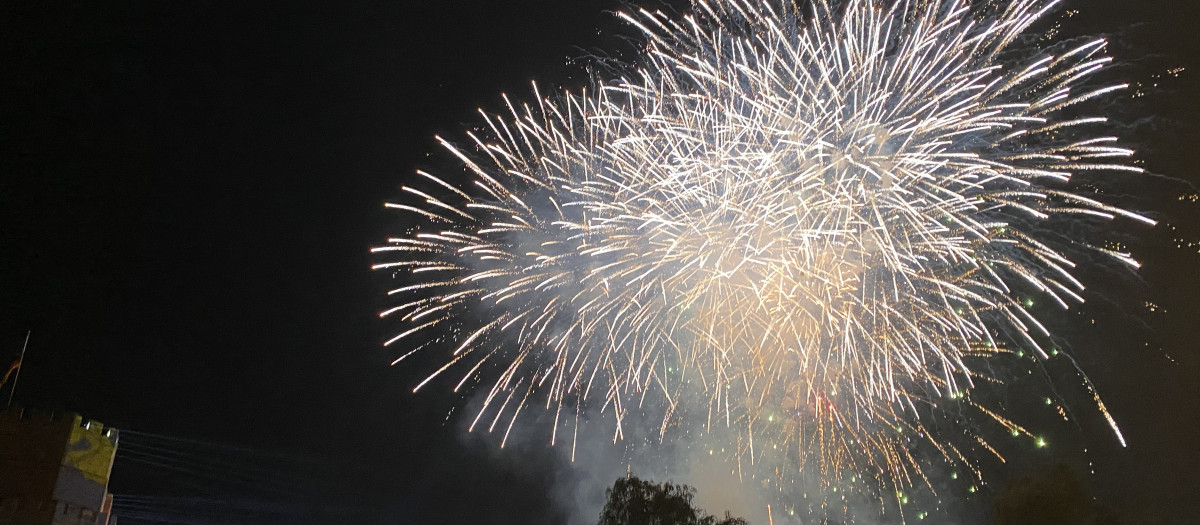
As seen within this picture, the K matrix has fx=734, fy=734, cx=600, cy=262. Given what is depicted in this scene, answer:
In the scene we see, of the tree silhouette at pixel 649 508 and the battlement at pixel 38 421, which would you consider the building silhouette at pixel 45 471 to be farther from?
the tree silhouette at pixel 649 508

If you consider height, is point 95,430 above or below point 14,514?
above

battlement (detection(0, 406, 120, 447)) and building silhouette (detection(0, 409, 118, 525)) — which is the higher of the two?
battlement (detection(0, 406, 120, 447))

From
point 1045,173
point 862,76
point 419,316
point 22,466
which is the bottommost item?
point 22,466

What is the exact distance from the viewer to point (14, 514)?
42.8 ft

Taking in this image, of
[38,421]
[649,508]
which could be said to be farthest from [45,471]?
[649,508]

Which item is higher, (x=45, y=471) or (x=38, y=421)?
(x=38, y=421)

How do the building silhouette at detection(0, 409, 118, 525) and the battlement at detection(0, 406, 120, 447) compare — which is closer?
the building silhouette at detection(0, 409, 118, 525)

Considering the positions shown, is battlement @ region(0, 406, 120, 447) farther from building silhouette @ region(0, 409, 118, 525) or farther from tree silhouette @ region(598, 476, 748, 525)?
tree silhouette @ region(598, 476, 748, 525)

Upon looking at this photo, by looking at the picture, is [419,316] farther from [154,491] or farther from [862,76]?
[154,491]

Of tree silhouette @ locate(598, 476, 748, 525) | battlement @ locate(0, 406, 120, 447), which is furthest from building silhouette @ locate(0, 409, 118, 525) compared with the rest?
tree silhouette @ locate(598, 476, 748, 525)

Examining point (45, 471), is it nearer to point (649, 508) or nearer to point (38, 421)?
point (38, 421)

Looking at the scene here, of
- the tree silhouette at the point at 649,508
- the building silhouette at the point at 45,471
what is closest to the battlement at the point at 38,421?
the building silhouette at the point at 45,471

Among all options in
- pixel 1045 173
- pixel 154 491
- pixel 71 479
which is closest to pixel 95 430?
pixel 71 479

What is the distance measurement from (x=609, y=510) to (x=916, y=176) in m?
14.9
